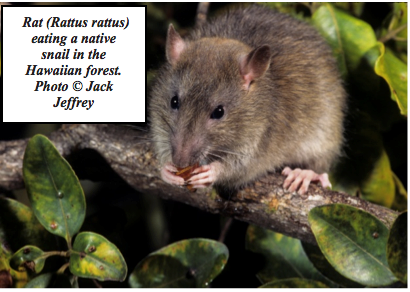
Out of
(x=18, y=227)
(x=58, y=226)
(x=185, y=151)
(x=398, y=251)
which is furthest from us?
(x=185, y=151)

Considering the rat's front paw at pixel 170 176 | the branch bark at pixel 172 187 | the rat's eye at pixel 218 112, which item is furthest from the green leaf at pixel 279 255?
the rat's eye at pixel 218 112

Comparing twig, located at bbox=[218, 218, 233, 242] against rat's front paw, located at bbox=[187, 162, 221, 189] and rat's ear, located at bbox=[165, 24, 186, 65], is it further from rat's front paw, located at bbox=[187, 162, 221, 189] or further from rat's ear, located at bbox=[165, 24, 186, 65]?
rat's ear, located at bbox=[165, 24, 186, 65]

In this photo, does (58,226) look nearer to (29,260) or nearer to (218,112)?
(29,260)

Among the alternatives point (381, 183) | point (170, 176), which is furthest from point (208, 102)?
point (381, 183)

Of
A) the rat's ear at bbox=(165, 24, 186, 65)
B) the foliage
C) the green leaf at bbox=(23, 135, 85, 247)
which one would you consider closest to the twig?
the foliage

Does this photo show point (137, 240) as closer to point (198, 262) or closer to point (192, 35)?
point (198, 262)
